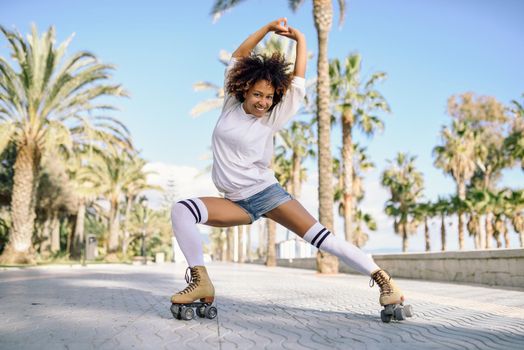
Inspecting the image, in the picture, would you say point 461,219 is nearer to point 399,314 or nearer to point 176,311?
point 399,314

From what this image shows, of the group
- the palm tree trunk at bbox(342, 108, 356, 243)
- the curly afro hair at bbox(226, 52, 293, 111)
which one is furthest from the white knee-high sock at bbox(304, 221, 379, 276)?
the palm tree trunk at bbox(342, 108, 356, 243)

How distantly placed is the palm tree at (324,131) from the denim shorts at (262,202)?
12732 millimetres

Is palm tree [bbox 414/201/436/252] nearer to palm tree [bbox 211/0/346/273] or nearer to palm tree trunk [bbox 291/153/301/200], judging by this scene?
palm tree trunk [bbox 291/153/301/200]

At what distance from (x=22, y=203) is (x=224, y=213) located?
18.0 m

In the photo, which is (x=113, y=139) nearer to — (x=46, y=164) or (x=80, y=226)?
(x=46, y=164)

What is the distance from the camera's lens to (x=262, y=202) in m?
3.86

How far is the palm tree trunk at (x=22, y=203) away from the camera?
19.5 metres

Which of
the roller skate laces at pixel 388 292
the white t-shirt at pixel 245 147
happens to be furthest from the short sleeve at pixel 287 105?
the roller skate laces at pixel 388 292

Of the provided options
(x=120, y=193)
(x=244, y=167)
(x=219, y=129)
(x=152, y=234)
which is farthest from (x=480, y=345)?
(x=152, y=234)

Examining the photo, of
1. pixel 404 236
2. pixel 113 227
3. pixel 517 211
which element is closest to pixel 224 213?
pixel 113 227

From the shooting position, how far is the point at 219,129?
391 centimetres

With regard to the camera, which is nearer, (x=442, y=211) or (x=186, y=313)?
(x=186, y=313)

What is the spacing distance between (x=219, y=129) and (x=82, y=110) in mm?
17900

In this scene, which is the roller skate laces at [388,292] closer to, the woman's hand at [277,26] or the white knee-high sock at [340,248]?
the white knee-high sock at [340,248]
